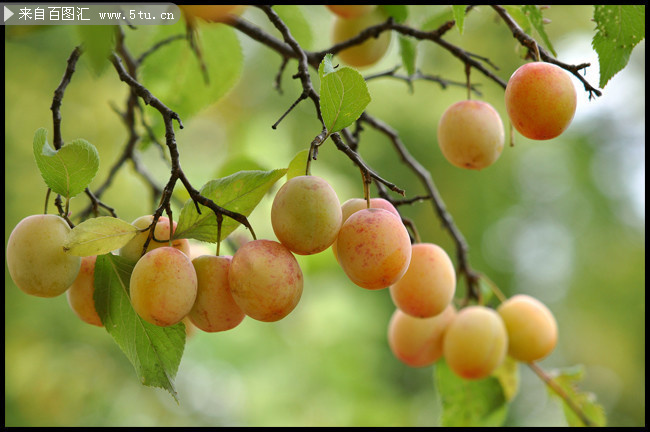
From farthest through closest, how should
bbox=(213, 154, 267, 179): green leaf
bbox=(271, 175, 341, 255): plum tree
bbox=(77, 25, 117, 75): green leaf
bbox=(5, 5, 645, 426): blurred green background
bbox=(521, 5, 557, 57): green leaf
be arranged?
bbox=(5, 5, 645, 426): blurred green background → bbox=(213, 154, 267, 179): green leaf → bbox=(521, 5, 557, 57): green leaf → bbox=(271, 175, 341, 255): plum tree → bbox=(77, 25, 117, 75): green leaf

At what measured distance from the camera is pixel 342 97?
0.33 m

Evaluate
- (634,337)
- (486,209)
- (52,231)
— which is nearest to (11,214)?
(52,231)

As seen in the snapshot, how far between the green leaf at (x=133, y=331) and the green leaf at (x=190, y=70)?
0.32 metres

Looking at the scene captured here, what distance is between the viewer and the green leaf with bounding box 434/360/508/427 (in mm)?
638

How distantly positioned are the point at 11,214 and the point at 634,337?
10.5ft

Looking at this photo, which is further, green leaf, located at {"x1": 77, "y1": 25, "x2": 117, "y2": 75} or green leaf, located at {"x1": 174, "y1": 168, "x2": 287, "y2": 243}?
green leaf, located at {"x1": 174, "y1": 168, "x2": 287, "y2": 243}

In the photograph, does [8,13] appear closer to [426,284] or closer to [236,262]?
[236,262]

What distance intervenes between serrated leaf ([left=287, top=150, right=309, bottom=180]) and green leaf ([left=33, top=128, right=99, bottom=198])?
0.12m

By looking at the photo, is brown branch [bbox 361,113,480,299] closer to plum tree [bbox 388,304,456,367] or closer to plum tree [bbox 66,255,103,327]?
plum tree [bbox 388,304,456,367]

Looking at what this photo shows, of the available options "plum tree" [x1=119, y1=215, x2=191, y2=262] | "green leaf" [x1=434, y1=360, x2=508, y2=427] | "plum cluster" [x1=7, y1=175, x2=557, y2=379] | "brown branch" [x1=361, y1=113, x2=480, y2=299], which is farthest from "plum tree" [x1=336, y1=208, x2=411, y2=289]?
"green leaf" [x1=434, y1=360, x2=508, y2=427]

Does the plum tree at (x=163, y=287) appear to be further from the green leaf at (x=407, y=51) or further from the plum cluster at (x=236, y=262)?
the green leaf at (x=407, y=51)

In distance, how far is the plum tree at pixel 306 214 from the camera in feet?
1.06

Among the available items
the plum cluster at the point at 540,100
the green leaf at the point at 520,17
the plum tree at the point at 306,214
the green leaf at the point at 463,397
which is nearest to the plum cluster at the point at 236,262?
the plum tree at the point at 306,214

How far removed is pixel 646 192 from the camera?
150 cm
